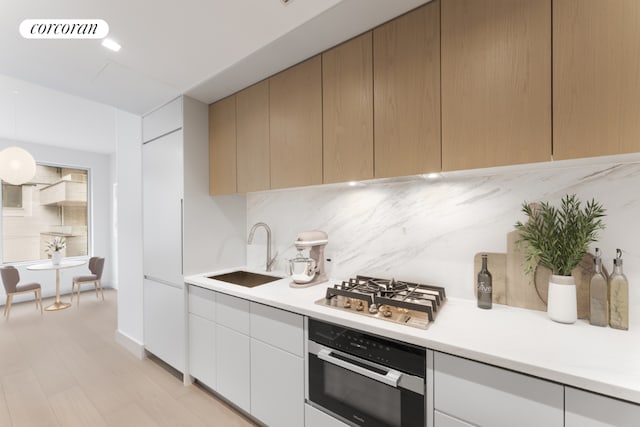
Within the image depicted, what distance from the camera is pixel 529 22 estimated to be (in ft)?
3.63

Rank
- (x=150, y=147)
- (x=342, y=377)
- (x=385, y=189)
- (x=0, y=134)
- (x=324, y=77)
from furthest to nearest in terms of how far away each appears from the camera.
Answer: (x=0, y=134) → (x=150, y=147) → (x=385, y=189) → (x=324, y=77) → (x=342, y=377)

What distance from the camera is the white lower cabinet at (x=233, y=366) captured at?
5.92ft

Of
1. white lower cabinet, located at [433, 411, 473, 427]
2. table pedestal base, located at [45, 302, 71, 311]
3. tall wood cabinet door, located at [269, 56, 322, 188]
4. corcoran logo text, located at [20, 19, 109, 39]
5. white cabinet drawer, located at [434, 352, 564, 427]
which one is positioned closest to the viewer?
white cabinet drawer, located at [434, 352, 564, 427]

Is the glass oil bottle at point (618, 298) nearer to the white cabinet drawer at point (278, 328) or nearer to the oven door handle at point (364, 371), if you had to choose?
the oven door handle at point (364, 371)

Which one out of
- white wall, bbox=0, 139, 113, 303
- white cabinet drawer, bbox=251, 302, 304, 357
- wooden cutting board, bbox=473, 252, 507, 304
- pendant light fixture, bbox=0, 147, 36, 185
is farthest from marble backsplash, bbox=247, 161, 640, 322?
white wall, bbox=0, 139, 113, 303

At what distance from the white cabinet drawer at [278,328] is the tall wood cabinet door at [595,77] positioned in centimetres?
146

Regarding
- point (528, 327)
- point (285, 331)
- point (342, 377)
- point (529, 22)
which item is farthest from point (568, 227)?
point (285, 331)

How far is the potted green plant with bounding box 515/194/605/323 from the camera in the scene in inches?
46.4

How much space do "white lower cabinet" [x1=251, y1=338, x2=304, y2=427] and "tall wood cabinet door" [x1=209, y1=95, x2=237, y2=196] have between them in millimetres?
1288

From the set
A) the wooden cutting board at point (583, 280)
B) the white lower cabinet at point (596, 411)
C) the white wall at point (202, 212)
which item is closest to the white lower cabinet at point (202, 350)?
the white wall at point (202, 212)

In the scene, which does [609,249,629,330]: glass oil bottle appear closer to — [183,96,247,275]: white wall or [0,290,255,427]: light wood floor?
[0,290,255,427]: light wood floor

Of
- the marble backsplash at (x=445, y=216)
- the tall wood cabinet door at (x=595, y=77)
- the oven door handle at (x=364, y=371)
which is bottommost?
the oven door handle at (x=364, y=371)

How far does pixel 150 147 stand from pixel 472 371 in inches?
120

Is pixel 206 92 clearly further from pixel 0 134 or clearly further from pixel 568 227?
pixel 0 134
